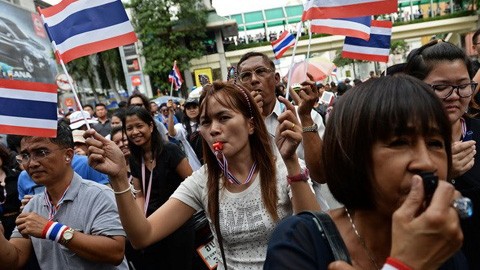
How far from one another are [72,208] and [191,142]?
3549mm

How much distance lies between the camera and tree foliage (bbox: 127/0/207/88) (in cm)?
3347

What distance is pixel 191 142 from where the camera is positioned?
6.00m

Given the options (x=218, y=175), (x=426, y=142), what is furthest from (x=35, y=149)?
(x=426, y=142)

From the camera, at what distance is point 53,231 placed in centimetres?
227

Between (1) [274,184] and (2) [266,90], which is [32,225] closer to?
(1) [274,184]

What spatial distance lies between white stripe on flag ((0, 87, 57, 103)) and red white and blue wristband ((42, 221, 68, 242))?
0.83m

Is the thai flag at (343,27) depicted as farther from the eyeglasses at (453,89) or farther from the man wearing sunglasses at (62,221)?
the man wearing sunglasses at (62,221)

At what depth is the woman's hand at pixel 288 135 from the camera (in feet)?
6.70

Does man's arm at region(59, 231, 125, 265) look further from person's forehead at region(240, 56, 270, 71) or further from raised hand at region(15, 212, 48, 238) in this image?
person's forehead at region(240, 56, 270, 71)

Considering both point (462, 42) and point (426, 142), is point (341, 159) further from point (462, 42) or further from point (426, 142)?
point (462, 42)

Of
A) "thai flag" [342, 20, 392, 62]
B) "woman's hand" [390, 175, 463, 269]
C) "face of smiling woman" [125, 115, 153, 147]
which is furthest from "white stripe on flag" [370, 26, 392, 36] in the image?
"woman's hand" [390, 175, 463, 269]

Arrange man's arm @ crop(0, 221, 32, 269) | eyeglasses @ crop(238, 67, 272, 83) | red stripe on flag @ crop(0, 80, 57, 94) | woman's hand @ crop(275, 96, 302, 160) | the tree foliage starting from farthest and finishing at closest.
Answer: the tree foliage
eyeglasses @ crop(238, 67, 272, 83)
red stripe on flag @ crop(0, 80, 57, 94)
man's arm @ crop(0, 221, 32, 269)
woman's hand @ crop(275, 96, 302, 160)

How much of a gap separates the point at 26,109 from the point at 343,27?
2.31m

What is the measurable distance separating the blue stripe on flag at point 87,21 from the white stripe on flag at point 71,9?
17mm
